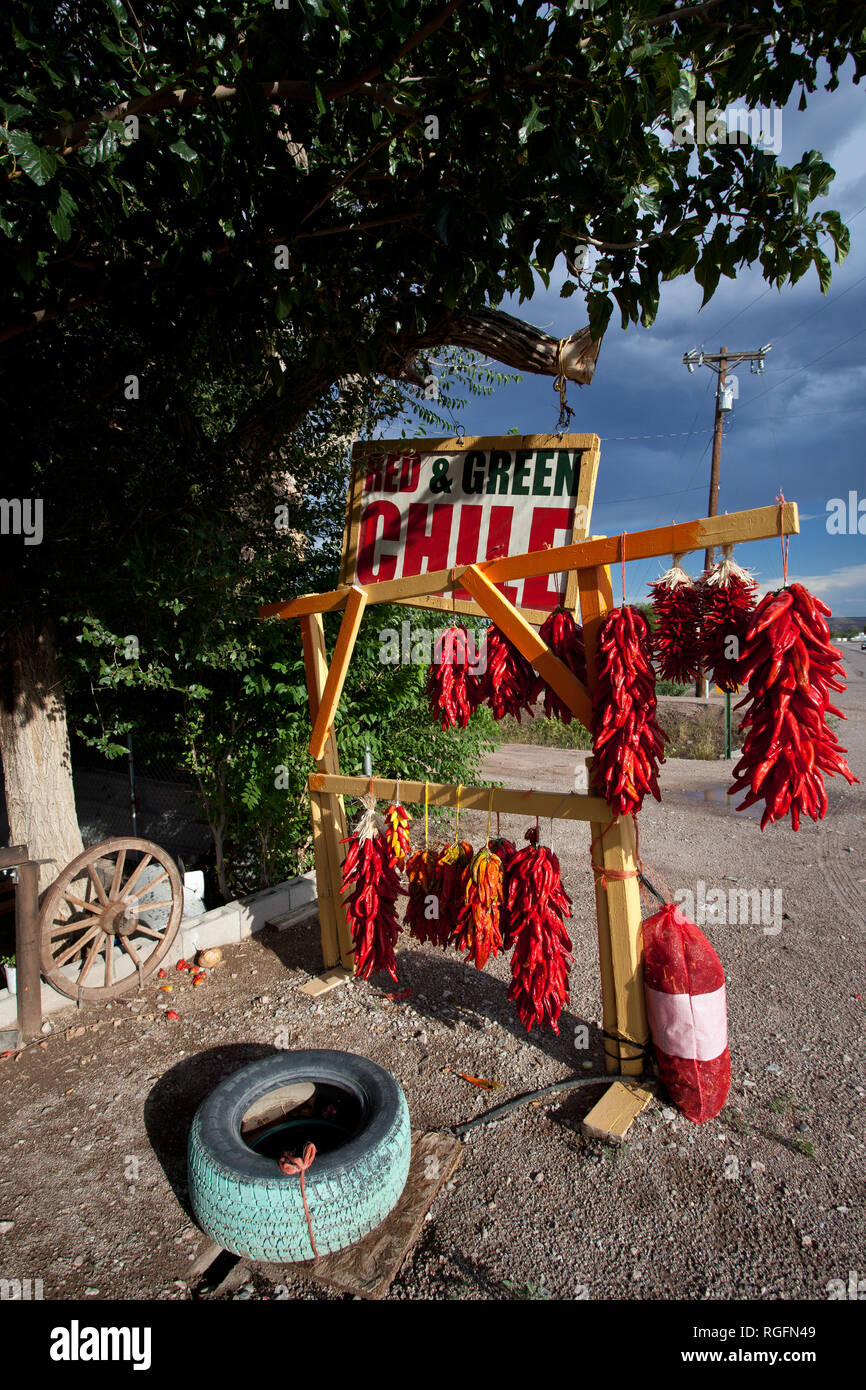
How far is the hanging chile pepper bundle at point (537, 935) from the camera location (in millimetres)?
3385

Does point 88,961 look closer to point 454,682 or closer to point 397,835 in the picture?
point 397,835

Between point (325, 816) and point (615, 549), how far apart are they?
2.77m

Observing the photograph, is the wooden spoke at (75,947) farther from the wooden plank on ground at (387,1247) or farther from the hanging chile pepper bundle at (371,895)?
the wooden plank on ground at (387,1247)

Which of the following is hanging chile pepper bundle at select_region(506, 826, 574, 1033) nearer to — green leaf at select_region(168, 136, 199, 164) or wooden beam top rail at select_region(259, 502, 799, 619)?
wooden beam top rail at select_region(259, 502, 799, 619)

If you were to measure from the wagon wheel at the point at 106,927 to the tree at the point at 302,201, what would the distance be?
43.8 inches

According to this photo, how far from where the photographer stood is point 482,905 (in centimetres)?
354

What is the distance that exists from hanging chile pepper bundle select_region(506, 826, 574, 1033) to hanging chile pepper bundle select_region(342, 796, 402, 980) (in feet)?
2.93

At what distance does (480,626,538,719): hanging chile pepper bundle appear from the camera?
3643mm

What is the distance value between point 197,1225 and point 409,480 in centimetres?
397

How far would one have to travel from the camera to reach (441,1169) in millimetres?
3066

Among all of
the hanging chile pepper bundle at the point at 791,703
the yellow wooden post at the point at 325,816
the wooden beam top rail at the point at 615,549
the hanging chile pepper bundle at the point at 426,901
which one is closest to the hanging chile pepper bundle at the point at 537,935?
the hanging chile pepper bundle at the point at 426,901

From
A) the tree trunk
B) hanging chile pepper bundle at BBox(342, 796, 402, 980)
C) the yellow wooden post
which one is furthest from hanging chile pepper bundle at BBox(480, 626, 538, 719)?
the tree trunk
